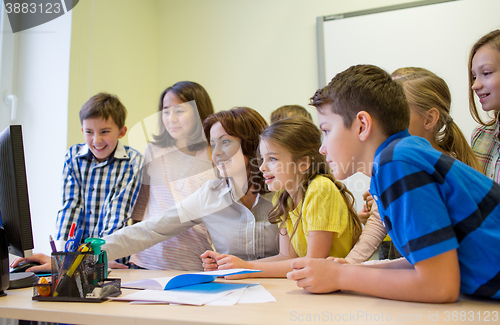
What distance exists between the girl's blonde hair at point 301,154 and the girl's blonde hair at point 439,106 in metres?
0.35

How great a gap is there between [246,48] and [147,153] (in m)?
1.22

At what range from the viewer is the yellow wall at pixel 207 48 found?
2223 mm

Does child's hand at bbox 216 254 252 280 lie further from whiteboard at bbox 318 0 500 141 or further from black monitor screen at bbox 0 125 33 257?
whiteboard at bbox 318 0 500 141

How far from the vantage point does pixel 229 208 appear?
4.35 feet

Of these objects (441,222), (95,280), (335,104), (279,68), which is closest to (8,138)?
(95,280)

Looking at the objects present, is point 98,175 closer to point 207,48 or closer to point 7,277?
point 7,277

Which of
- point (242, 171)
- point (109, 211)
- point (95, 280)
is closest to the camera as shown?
point (95, 280)

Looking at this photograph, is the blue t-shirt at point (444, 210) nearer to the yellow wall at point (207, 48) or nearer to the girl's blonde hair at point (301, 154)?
the girl's blonde hair at point (301, 154)

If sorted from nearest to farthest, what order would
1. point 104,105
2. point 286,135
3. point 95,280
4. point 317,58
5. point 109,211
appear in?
point 95,280 < point 286,135 < point 109,211 < point 104,105 < point 317,58

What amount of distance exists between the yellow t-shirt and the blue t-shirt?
48cm

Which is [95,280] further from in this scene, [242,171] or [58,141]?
[58,141]

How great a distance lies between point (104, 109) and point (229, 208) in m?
0.78

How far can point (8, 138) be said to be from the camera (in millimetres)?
811

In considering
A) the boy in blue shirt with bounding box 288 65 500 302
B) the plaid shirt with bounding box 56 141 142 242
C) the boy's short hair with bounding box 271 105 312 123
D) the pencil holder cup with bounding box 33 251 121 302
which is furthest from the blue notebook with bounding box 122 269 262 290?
the boy's short hair with bounding box 271 105 312 123
